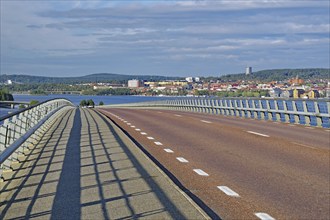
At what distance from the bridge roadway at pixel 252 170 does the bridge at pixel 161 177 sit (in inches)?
0.7

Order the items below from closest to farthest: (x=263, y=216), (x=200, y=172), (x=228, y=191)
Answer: (x=263, y=216), (x=228, y=191), (x=200, y=172)

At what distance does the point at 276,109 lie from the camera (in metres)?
35.8

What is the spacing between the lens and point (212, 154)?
16.7m

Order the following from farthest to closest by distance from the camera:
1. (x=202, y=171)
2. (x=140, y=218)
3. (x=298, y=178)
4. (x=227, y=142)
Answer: (x=227, y=142) → (x=202, y=171) → (x=298, y=178) → (x=140, y=218)

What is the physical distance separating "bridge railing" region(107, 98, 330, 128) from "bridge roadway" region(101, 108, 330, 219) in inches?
284

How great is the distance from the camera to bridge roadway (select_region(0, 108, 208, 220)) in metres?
8.55

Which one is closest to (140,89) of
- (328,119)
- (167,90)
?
(167,90)

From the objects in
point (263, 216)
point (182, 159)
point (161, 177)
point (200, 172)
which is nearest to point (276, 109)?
point (182, 159)

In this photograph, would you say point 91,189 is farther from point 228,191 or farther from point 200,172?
point 200,172

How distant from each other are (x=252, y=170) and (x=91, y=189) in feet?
14.3

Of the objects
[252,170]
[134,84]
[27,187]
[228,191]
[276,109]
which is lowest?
[134,84]

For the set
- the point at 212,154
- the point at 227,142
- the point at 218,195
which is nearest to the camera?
the point at 218,195

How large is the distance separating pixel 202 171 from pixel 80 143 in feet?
22.3

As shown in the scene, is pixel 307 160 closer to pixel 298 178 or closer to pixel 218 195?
pixel 298 178
